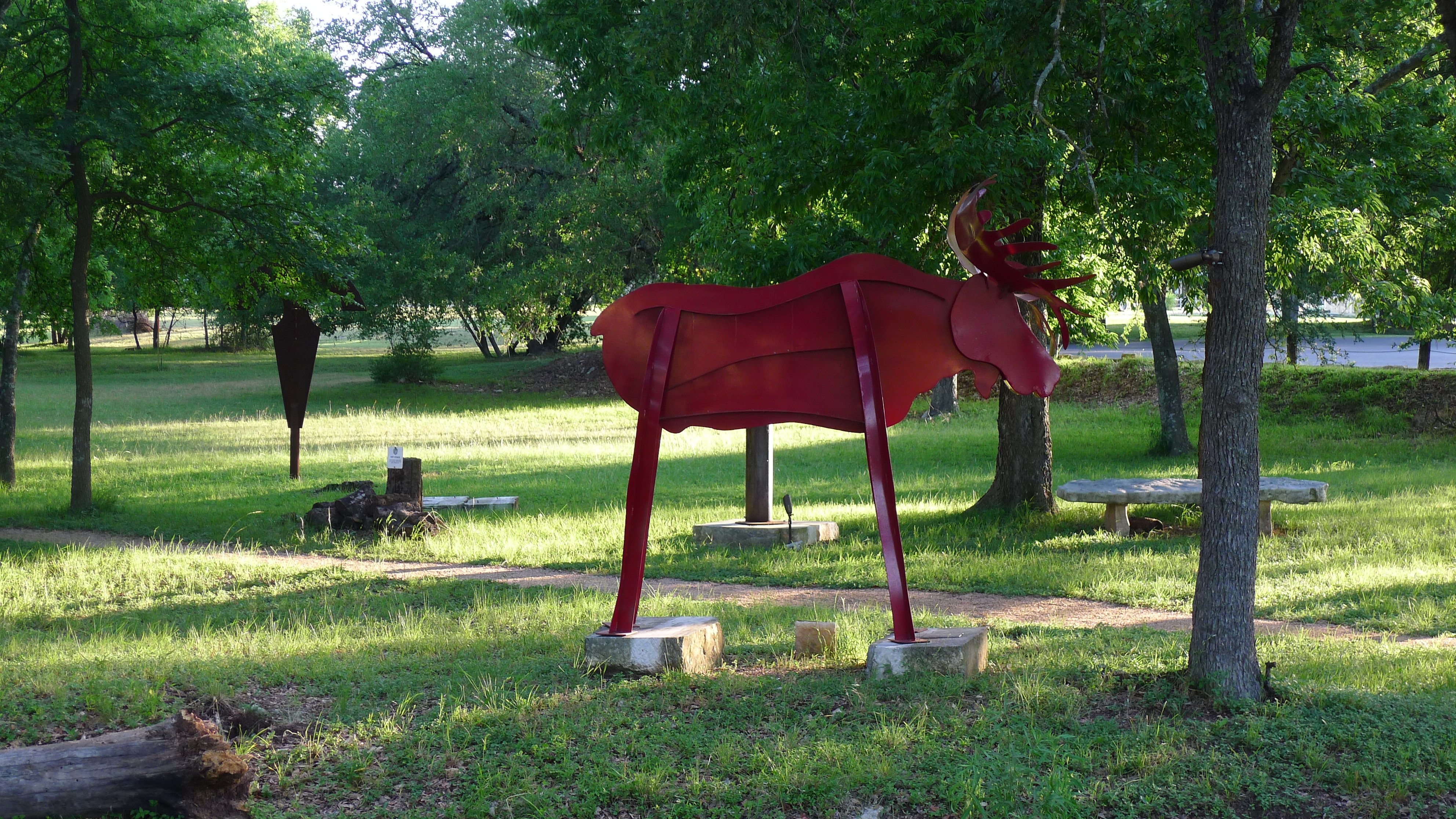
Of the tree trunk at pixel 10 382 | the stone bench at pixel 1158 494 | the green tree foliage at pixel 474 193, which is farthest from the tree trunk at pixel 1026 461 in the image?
the green tree foliage at pixel 474 193

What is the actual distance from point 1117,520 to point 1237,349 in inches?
287

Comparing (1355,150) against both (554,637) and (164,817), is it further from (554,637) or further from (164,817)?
(164,817)

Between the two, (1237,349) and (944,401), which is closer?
(1237,349)

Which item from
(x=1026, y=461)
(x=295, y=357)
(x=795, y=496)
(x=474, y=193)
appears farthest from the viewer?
(x=474, y=193)

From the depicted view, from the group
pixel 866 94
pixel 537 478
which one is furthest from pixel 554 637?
pixel 537 478

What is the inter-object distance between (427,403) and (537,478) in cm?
1601

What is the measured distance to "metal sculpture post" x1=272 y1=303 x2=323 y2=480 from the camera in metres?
16.6

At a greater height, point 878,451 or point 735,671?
point 878,451

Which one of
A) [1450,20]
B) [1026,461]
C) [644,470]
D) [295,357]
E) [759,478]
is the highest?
[1450,20]

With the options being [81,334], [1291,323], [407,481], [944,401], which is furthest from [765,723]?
[944,401]

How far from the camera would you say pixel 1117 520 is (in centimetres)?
1220

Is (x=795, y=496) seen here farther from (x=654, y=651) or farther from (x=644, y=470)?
(x=654, y=651)

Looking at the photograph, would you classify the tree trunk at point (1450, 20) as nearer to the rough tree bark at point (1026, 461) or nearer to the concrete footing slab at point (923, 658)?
the concrete footing slab at point (923, 658)

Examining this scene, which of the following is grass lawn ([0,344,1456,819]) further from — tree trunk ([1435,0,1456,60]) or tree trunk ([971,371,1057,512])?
tree trunk ([1435,0,1456,60])
